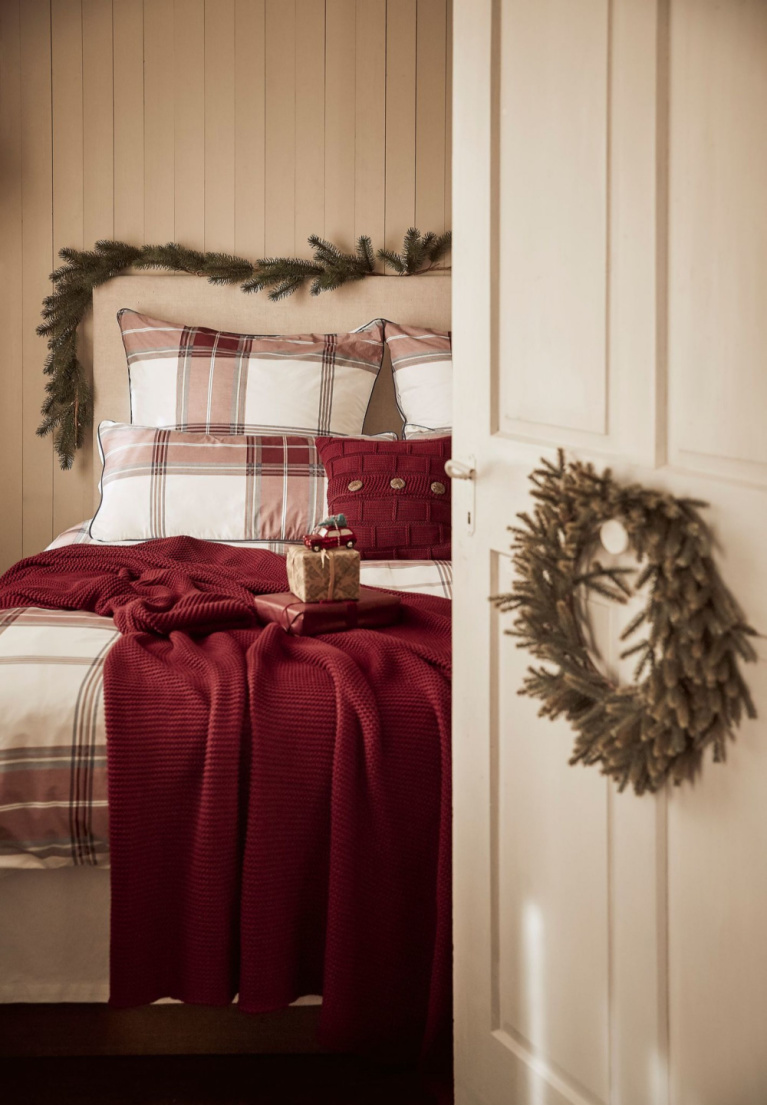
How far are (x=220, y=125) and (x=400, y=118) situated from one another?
2.18 feet

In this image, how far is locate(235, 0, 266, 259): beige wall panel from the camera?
3.69 meters

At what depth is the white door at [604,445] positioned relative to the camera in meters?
1.02

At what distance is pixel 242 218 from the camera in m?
3.74

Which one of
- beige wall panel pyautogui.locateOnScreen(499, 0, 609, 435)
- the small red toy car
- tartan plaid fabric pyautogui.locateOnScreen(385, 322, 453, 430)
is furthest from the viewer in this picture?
tartan plaid fabric pyautogui.locateOnScreen(385, 322, 453, 430)

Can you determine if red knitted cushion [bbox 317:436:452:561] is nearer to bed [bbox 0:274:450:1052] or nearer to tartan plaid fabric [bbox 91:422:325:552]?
tartan plaid fabric [bbox 91:422:325:552]

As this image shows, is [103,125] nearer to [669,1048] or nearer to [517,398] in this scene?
[517,398]

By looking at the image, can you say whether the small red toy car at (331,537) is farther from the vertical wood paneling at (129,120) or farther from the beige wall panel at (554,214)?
the vertical wood paneling at (129,120)

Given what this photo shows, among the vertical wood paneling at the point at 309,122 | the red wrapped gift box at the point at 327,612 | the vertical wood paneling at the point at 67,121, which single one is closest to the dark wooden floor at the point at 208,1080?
the red wrapped gift box at the point at 327,612

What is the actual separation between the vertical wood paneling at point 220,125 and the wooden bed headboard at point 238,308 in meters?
0.22

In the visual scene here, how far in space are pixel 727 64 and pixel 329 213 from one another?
288 cm

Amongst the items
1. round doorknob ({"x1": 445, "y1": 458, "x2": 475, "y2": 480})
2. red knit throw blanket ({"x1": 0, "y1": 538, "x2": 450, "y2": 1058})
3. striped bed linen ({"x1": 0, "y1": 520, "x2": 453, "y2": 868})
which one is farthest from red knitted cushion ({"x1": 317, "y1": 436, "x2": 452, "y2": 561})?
round doorknob ({"x1": 445, "y1": 458, "x2": 475, "y2": 480})

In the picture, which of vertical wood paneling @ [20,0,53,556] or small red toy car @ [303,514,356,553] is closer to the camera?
small red toy car @ [303,514,356,553]

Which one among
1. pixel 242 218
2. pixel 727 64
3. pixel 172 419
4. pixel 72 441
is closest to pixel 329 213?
pixel 242 218

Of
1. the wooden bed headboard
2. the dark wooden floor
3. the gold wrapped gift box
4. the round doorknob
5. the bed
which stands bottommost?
the dark wooden floor
